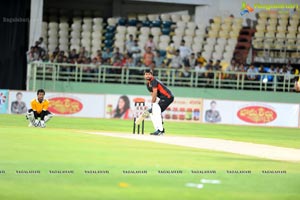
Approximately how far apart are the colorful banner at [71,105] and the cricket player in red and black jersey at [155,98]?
38.5 ft

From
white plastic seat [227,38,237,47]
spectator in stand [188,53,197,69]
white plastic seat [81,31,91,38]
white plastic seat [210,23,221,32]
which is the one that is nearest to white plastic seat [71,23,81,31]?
white plastic seat [81,31,91,38]

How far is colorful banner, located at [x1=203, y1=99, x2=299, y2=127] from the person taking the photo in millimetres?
32469

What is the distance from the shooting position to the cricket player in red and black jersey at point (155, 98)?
20.5 metres

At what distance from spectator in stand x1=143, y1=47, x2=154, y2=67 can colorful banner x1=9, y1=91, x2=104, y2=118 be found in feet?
11.2

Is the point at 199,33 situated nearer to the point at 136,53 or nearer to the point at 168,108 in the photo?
the point at 136,53

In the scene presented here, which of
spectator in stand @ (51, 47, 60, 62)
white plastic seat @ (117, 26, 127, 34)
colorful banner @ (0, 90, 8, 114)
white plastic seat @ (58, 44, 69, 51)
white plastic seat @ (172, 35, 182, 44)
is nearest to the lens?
colorful banner @ (0, 90, 8, 114)

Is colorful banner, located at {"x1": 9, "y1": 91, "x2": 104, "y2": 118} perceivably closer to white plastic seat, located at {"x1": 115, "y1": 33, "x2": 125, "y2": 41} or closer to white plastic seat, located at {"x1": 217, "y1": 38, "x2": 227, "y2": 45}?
white plastic seat, located at {"x1": 115, "y1": 33, "x2": 125, "y2": 41}

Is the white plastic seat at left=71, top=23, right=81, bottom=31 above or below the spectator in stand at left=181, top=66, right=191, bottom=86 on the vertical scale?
above

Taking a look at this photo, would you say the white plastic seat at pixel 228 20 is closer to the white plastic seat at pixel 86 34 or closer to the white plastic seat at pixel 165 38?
the white plastic seat at pixel 165 38

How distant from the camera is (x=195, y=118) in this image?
32.8 metres

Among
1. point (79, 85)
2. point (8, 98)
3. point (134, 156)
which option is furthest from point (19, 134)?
point (79, 85)

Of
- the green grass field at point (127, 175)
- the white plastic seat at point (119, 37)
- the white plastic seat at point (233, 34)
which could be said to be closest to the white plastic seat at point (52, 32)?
the white plastic seat at point (119, 37)

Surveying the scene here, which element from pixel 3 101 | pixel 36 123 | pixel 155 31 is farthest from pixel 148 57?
pixel 36 123

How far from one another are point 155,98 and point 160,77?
46.0 ft
